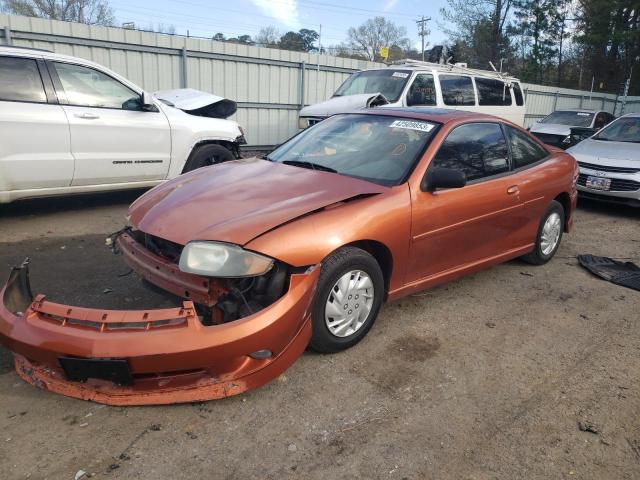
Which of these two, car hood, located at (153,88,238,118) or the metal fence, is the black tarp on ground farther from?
the metal fence

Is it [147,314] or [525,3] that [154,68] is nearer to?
[147,314]

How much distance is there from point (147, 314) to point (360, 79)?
334 inches

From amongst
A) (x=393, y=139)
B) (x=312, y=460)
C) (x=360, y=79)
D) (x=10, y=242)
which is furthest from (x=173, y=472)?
(x=360, y=79)

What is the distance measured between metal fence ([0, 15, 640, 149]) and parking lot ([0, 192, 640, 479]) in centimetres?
647

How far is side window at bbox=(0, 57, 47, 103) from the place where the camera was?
529 cm

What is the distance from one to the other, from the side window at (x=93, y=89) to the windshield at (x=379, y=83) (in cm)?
475

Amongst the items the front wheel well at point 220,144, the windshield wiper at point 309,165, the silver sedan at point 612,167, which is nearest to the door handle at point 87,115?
the front wheel well at point 220,144

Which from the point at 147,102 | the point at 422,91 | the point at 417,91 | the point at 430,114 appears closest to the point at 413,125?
the point at 430,114

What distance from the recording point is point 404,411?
8.93 feet

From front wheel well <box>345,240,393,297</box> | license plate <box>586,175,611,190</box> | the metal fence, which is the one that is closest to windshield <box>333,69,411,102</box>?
the metal fence

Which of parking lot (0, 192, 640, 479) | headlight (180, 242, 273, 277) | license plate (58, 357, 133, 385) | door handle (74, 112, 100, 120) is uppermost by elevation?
door handle (74, 112, 100, 120)

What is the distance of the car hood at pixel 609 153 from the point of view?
24.5ft

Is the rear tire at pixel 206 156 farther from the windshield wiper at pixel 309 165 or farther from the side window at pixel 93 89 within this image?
the windshield wiper at pixel 309 165

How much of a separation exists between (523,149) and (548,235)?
0.96 meters
